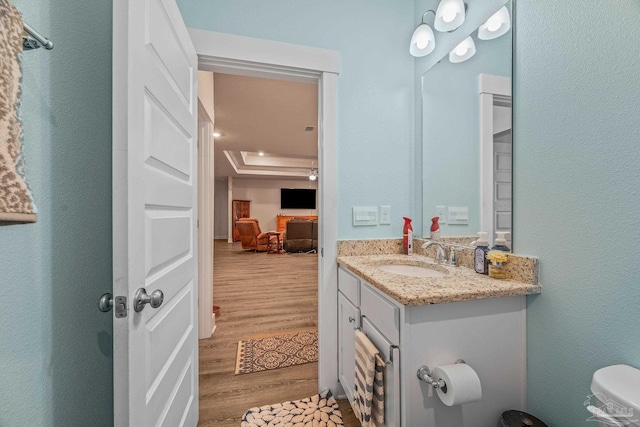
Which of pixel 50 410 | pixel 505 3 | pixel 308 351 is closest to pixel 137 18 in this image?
pixel 50 410

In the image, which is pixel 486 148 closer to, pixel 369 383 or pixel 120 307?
pixel 369 383

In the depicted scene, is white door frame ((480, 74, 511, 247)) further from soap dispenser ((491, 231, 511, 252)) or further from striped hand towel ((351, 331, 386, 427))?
striped hand towel ((351, 331, 386, 427))

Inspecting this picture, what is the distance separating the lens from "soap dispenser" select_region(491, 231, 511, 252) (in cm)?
112

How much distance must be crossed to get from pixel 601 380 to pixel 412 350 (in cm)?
48

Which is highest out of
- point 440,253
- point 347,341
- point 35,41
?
point 35,41

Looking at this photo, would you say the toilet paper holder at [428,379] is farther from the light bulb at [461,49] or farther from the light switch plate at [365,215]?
the light bulb at [461,49]

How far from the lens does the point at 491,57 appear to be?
3.89 feet

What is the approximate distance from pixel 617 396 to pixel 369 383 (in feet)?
2.29

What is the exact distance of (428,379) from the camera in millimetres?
884

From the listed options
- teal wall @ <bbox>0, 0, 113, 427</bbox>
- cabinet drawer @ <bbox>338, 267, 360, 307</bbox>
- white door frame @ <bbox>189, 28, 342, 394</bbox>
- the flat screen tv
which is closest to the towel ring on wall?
teal wall @ <bbox>0, 0, 113, 427</bbox>

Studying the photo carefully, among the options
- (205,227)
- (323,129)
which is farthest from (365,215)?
(205,227)

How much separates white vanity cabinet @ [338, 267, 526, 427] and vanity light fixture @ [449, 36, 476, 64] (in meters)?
1.21

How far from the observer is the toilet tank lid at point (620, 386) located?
60 centimetres

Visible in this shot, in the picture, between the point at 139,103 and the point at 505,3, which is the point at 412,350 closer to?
the point at 139,103
